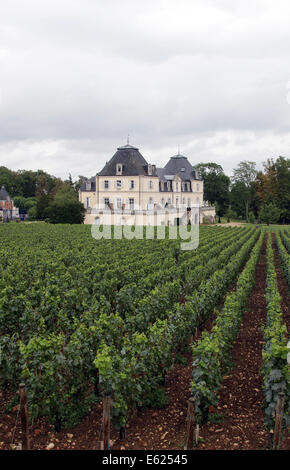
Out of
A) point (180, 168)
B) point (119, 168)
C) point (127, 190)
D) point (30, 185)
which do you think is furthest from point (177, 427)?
point (30, 185)

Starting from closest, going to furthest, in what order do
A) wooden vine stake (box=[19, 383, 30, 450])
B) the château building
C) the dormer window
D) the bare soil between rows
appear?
1. wooden vine stake (box=[19, 383, 30, 450])
2. the bare soil between rows
3. the château building
4. the dormer window

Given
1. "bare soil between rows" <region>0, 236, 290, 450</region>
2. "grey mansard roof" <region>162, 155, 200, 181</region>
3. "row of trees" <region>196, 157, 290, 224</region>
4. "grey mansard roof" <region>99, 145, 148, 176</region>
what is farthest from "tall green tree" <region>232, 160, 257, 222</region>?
"bare soil between rows" <region>0, 236, 290, 450</region>

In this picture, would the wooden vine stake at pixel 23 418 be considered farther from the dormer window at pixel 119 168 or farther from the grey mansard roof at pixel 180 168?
the grey mansard roof at pixel 180 168

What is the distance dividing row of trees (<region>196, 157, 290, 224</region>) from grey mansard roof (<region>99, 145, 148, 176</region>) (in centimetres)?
3005

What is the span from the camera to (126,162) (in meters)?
65.6

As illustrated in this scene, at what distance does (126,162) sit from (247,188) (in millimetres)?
43233

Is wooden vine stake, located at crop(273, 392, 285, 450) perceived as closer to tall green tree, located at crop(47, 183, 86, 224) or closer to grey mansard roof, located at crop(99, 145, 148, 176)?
tall green tree, located at crop(47, 183, 86, 224)

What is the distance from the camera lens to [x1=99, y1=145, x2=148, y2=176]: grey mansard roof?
65.1 meters

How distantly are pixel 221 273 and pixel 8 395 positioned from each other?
10.2 m

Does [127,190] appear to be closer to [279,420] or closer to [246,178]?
[246,178]

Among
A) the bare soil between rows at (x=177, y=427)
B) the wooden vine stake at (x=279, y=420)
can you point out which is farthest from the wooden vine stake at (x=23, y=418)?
the wooden vine stake at (x=279, y=420)

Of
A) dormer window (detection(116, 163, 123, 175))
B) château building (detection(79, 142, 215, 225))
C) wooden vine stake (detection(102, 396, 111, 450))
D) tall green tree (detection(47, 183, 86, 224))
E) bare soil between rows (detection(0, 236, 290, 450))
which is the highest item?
dormer window (detection(116, 163, 123, 175))
